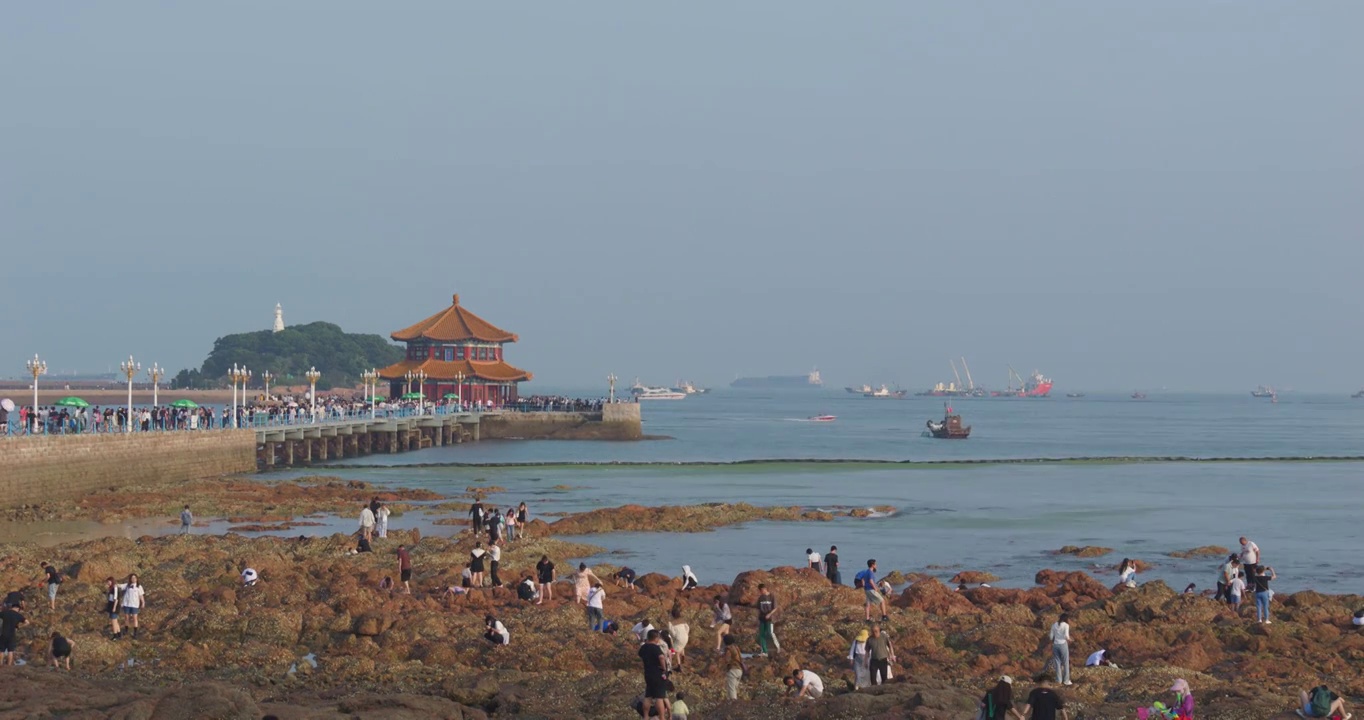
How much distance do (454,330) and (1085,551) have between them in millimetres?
83159

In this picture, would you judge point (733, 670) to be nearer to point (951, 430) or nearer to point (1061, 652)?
point (1061, 652)

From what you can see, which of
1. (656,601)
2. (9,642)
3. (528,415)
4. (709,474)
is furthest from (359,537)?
(528,415)

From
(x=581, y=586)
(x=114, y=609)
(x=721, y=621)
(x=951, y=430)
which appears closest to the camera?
(x=721, y=621)

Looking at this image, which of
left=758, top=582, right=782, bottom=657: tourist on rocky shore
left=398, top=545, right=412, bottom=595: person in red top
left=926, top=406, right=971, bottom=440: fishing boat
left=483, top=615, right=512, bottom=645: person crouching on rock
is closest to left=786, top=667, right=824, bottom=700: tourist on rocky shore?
left=758, top=582, right=782, bottom=657: tourist on rocky shore

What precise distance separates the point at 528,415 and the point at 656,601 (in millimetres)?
82843

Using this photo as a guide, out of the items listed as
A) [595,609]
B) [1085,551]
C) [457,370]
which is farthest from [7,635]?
[457,370]

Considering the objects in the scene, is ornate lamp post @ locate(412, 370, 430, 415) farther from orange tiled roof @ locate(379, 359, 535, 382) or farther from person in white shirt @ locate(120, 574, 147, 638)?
person in white shirt @ locate(120, 574, 147, 638)

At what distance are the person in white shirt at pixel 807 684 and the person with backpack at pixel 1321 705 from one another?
6.11 m

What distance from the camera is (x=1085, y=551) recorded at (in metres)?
40.4

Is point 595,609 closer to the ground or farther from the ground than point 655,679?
closer to the ground

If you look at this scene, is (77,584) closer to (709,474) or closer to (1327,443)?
(709,474)

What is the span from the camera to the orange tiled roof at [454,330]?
4594 inches

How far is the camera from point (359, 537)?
3597 centimetres

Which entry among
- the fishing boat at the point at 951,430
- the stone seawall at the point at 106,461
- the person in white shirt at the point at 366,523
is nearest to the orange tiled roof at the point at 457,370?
the fishing boat at the point at 951,430
